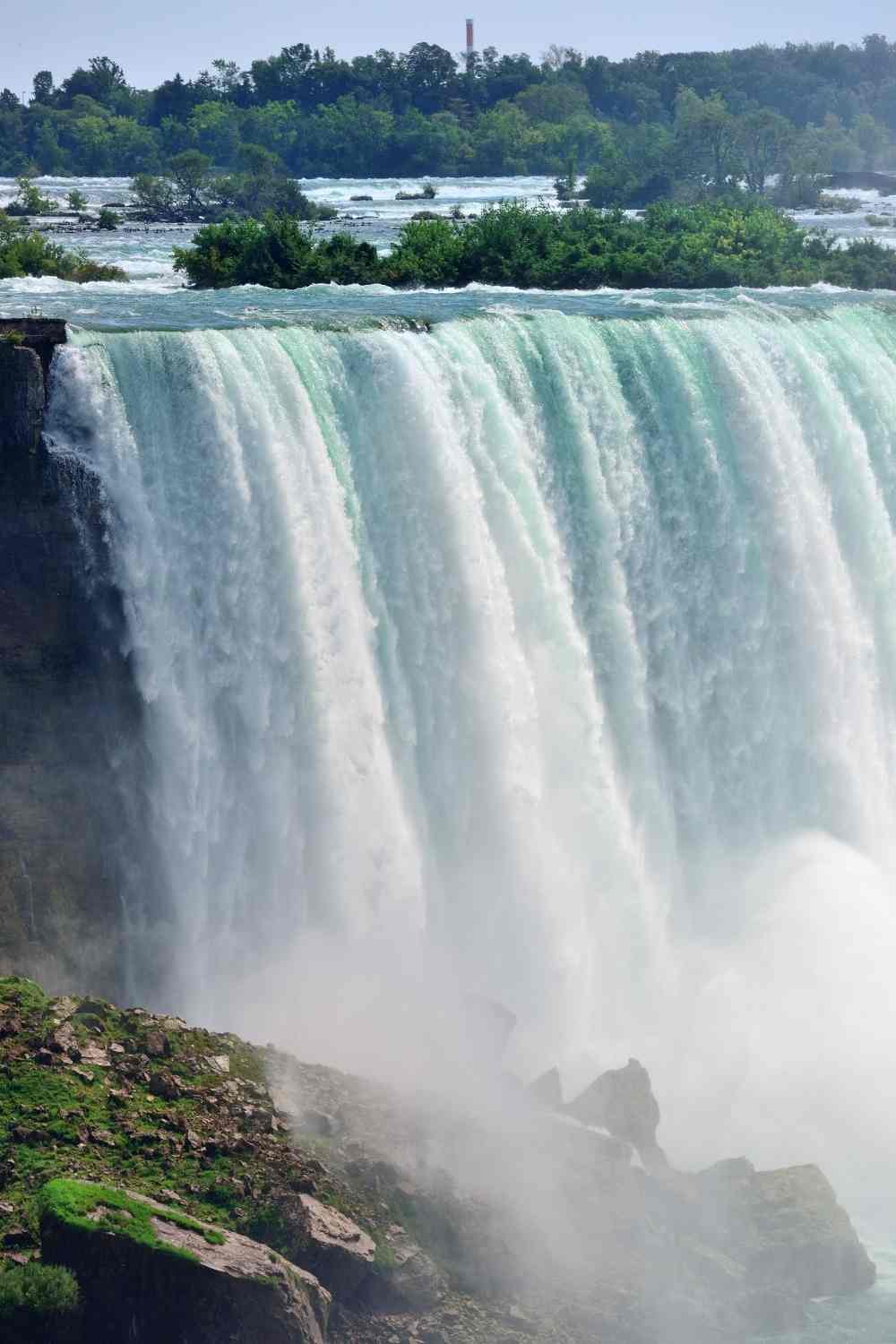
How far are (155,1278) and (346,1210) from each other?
216cm

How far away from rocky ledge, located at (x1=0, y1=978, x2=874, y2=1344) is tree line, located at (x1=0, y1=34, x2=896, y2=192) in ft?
201

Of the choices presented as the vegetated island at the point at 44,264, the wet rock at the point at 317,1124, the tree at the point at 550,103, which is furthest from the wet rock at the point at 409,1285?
the tree at the point at 550,103

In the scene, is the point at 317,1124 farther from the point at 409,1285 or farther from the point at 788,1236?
the point at 788,1236

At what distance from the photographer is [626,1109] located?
20.7m

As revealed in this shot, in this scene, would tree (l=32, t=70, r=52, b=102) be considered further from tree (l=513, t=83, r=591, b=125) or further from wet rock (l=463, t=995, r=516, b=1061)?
wet rock (l=463, t=995, r=516, b=1061)

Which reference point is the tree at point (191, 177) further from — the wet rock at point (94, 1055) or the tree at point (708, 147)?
the wet rock at point (94, 1055)

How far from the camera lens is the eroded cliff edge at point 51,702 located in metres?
22.0

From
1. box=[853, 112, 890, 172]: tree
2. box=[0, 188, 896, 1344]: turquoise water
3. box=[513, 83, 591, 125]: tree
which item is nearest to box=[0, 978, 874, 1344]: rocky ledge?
box=[0, 188, 896, 1344]: turquoise water

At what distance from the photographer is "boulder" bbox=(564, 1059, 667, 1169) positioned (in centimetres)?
2069

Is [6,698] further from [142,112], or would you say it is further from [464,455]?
[142,112]

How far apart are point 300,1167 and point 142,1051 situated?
1.82 meters

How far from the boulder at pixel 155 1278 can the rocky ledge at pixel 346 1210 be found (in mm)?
15

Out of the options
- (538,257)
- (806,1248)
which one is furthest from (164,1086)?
(538,257)

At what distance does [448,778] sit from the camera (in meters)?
24.4
